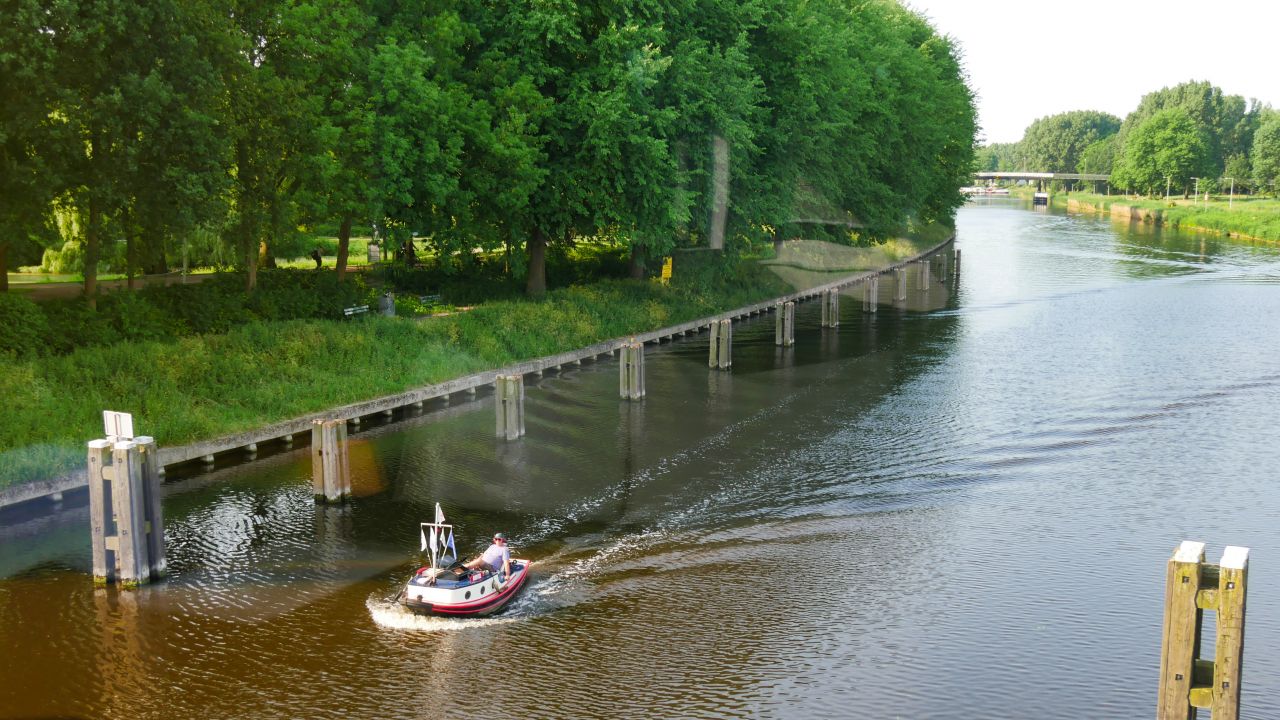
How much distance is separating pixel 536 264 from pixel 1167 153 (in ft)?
492

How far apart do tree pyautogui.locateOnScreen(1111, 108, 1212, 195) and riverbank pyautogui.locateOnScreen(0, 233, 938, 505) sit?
483ft

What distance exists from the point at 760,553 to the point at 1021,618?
5314mm

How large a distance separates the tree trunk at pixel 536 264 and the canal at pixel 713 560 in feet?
27.5

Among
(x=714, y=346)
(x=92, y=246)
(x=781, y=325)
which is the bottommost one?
(x=714, y=346)

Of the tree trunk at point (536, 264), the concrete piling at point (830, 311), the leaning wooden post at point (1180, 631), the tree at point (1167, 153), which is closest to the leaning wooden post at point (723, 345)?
the tree trunk at point (536, 264)

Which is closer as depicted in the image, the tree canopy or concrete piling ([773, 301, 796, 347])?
the tree canopy

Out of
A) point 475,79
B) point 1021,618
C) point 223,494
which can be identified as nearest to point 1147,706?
point 1021,618

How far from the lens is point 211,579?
69.2 ft

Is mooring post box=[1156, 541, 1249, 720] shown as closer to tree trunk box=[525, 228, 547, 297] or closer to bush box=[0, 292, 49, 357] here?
bush box=[0, 292, 49, 357]

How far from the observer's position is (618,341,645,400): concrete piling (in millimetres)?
37312

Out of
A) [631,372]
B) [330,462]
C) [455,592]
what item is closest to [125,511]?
[330,462]

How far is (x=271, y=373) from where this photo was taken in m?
33.0

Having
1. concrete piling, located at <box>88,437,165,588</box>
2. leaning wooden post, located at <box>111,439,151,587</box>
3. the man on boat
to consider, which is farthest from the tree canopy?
the man on boat

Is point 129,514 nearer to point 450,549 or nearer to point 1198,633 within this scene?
point 450,549
